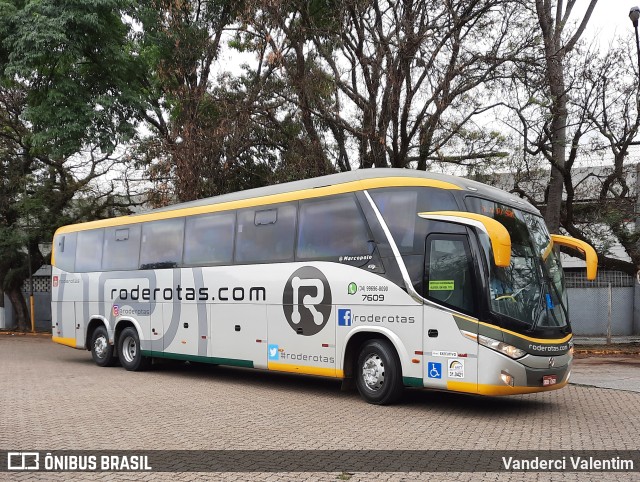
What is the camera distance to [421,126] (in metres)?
18.7

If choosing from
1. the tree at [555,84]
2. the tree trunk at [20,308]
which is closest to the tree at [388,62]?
the tree at [555,84]

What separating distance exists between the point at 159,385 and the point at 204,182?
7774 millimetres

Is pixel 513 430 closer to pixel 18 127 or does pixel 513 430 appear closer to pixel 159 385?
pixel 159 385

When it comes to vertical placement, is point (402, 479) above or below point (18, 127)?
below

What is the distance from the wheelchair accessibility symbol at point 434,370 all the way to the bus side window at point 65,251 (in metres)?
11.3

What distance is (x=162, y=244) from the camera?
15.2m

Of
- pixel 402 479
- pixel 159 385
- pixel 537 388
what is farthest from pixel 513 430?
pixel 159 385

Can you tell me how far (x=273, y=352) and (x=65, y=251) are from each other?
854 cm

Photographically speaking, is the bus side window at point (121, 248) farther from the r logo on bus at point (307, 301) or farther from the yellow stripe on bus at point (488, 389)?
the yellow stripe on bus at point (488, 389)

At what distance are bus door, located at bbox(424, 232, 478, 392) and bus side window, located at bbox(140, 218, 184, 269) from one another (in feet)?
21.3

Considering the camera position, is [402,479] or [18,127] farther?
[18,127]

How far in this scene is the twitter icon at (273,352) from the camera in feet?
40.9

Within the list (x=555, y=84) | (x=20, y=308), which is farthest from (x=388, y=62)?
(x=20, y=308)

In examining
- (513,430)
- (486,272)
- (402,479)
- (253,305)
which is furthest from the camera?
(253,305)
